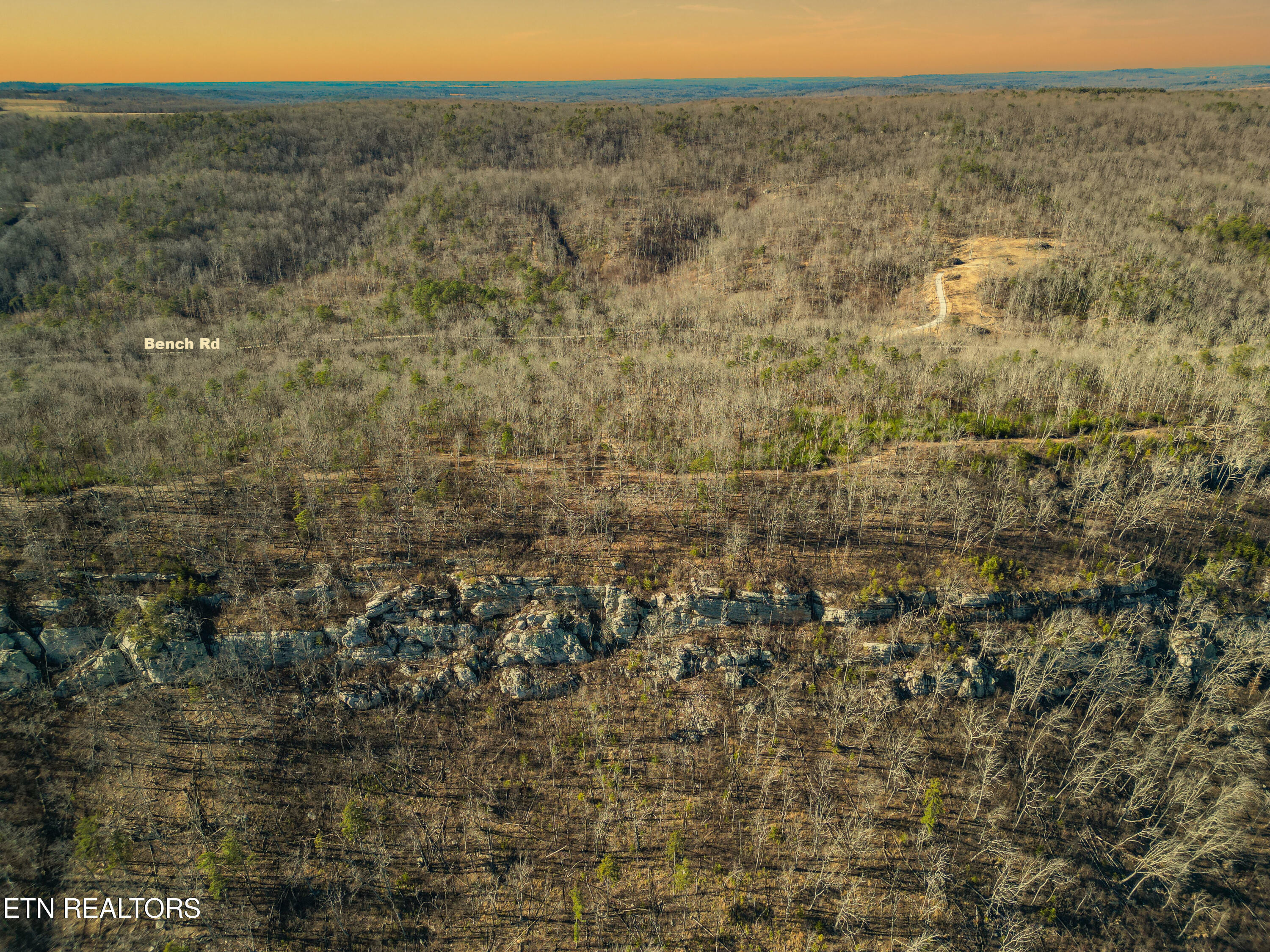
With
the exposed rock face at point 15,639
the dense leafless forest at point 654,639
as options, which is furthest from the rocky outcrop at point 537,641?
the dense leafless forest at point 654,639

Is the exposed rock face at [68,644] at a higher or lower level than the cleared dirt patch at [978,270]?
lower

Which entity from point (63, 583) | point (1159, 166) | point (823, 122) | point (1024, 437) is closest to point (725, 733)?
point (1024, 437)

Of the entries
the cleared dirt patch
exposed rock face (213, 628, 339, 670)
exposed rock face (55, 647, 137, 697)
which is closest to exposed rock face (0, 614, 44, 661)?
exposed rock face (55, 647, 137, 697)

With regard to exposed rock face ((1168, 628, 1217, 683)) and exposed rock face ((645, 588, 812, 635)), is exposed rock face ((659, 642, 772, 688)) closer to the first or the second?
exposed rock face ((645, 588, 812, 635))

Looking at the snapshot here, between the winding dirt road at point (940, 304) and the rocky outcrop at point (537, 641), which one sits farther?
the winding dirt road at point (940, 304)

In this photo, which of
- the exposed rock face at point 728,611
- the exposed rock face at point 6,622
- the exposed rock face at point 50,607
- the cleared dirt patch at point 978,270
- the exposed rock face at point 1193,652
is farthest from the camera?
the cleared dirt patch at point 978,270

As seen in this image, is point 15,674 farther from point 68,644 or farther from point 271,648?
point 271,648

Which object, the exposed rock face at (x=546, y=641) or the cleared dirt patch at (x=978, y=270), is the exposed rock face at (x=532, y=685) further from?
the cleared dirt patch at (x=978, y=270)
